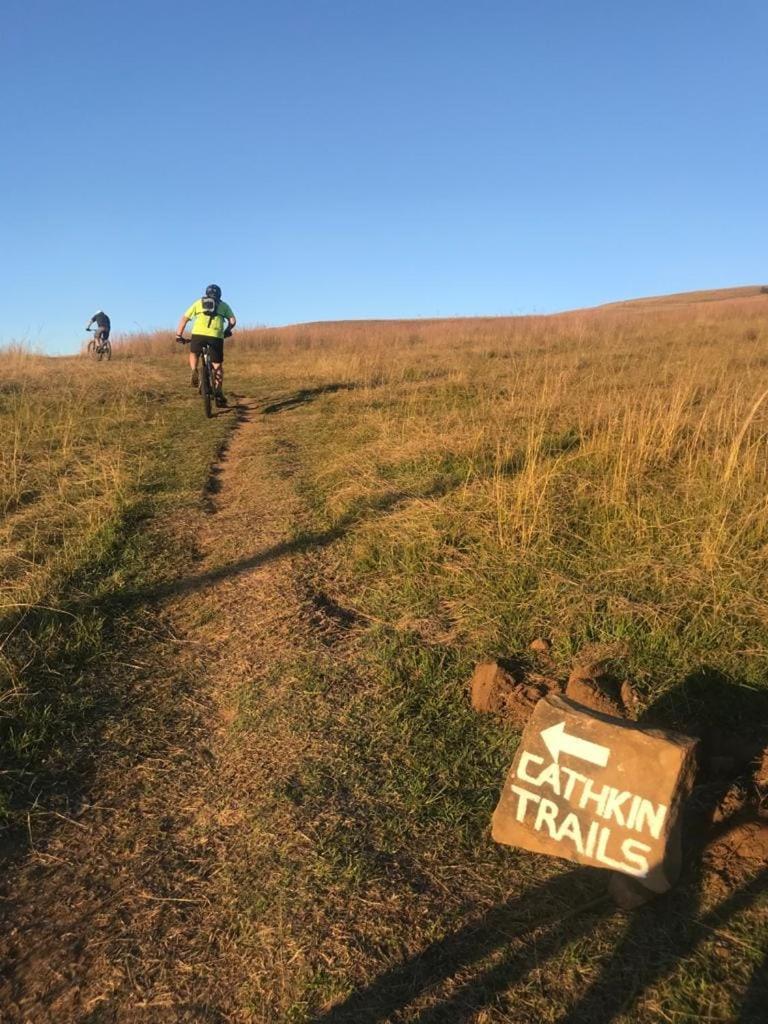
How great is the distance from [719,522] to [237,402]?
29.7 feet

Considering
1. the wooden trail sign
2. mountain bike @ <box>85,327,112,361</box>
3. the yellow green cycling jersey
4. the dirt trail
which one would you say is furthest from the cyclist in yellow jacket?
mountain bike @ <box>85,327,112,361</box>

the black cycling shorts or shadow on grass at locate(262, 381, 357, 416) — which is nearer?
the black cycling shorts

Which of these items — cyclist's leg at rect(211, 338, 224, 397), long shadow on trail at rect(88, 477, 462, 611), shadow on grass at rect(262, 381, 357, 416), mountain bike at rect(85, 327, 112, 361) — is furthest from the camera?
mountain bike at rect(85, 327, 112, 361)

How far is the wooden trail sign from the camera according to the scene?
6.91 ft

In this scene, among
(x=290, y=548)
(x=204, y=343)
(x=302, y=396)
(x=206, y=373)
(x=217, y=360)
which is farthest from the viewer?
(x=302, y=396)

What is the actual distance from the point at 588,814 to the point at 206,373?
28.0 ft

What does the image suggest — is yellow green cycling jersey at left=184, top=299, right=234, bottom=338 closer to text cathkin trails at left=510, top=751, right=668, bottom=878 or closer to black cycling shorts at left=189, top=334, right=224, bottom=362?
black cycling shorts at left=189, top=334, right=224, bottom=362

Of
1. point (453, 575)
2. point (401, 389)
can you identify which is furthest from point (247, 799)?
point (401, 389)

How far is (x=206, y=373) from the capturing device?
9.62 meters

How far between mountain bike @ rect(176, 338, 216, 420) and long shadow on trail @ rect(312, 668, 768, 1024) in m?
8.55

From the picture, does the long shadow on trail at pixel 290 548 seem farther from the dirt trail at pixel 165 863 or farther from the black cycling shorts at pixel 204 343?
the black cycling shorts at pixel 204 343

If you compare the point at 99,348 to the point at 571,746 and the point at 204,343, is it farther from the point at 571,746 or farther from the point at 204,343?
the point at 571,746

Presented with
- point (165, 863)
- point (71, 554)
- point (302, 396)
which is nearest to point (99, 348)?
point (302, 396)

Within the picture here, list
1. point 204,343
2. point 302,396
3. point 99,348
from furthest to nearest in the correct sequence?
point 99,348
point 302,396
point 204,343
